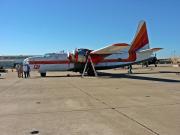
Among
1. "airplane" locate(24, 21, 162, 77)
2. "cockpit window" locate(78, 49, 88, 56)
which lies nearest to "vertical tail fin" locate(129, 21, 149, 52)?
"airplane" locate(24, 21, 162, 77)

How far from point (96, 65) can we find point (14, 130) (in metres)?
27.7

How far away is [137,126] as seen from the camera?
7.07m

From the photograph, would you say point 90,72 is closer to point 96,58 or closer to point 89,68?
point 89,68

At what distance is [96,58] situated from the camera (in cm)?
3419

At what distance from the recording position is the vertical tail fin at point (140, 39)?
35719 mm

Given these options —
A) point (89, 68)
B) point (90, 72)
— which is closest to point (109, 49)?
point (89, 68)

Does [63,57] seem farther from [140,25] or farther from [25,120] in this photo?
[25,120]

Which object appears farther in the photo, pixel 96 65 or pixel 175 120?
pixel 96 65

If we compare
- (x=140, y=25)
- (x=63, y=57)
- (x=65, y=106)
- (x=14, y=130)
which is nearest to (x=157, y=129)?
(x=14, y=130)

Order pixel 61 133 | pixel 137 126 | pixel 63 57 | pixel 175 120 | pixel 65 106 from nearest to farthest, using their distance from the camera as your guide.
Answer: pixel 61 133 → pixel 137 126 → pixel 175 120 → pixel 65 106 → pixel 63 57

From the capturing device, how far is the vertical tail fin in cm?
3572

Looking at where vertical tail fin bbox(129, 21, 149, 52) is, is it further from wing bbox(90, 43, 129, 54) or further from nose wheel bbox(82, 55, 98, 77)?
nose wheel bbox(82, 55, 98, 77)

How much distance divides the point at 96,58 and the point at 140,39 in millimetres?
6267

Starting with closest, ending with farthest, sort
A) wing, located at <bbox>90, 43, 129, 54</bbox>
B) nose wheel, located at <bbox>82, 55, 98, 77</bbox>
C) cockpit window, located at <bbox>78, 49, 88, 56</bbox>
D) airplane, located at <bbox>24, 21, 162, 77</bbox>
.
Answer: wing, located at <bbox>90, 43, 129, 54</bbox>, airplane, located at <bbox>24, 21, 162, 77</bbox>, nose wheel, located at <bbox>82, 55, 98, 77</bbox>, cockpit window, located at <bbox>78, 49, 88, 56</bbox>
